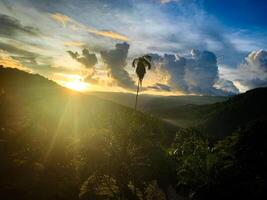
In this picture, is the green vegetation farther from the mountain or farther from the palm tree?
the mountain

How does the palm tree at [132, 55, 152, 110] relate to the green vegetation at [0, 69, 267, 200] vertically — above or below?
above

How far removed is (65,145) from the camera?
51156 millimetres

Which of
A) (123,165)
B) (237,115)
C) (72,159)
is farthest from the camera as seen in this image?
(237,115)

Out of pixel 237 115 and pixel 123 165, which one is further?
pixel 237 115

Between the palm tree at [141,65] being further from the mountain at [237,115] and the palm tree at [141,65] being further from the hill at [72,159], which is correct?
the mountain at [237,115]

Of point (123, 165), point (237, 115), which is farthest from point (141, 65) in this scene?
point (237, 115)

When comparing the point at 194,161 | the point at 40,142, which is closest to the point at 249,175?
the point at 194,161

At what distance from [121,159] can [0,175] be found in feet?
56.3

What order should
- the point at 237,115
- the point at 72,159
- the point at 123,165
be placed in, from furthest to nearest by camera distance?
the point at 237,115
the point at 123,165
the point at 72,159

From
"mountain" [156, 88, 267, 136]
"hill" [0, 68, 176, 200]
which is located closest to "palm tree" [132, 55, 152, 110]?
"hill" [0, 68, 176, 200]

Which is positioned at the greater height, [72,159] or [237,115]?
[237,115]

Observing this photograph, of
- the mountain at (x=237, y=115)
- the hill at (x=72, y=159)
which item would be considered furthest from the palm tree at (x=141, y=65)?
the mountain at (x=237, y=115)

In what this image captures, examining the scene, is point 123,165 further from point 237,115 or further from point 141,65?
point 237,115

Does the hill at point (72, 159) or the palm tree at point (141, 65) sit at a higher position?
the palm tree at point (141, 65)
